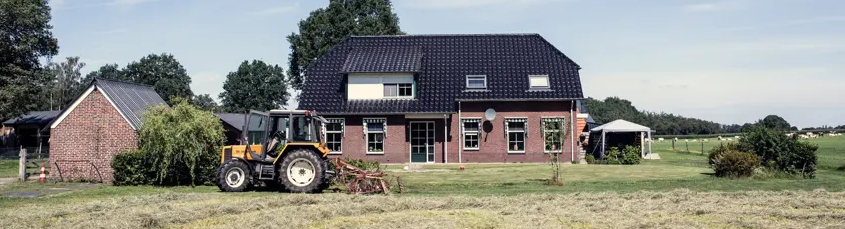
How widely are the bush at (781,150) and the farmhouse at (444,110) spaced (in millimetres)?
9206

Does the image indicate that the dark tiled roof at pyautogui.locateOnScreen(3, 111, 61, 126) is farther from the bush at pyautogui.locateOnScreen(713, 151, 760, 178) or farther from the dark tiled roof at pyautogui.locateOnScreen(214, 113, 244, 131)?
the bush at pyautogui.locateOnScreen(713, 151, 760, 178)

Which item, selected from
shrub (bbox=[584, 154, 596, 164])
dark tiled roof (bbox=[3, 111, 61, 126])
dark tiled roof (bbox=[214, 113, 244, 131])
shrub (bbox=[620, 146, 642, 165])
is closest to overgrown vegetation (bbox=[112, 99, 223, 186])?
shrub (bbox=[584, 154, 596, 164])

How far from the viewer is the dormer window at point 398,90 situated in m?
32.5

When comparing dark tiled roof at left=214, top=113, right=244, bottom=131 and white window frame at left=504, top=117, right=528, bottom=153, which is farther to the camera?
dark tiled roof at left=214, top=113, right=244, bottom=131

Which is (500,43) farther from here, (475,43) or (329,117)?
(329,117)

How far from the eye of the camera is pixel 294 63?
54.9 metres

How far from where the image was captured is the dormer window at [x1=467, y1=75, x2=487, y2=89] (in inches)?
1291

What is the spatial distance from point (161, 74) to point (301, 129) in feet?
239

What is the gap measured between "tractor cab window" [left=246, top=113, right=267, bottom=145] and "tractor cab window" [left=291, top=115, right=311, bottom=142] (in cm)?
71

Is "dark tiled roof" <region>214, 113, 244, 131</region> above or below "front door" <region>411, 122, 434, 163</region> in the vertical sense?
above

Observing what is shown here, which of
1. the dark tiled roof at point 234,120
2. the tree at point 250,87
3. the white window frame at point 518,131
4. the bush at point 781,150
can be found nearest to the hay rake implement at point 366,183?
the bush at point 781,150

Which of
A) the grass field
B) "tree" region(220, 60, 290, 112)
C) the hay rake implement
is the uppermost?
"tree" region(220, 60, 290, 112)

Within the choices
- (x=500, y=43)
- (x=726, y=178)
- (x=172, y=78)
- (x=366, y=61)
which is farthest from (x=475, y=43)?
(x=172, y=78)

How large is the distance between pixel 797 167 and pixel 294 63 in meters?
39.1
